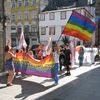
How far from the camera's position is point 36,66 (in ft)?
23.3

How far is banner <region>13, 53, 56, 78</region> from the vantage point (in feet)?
21.7

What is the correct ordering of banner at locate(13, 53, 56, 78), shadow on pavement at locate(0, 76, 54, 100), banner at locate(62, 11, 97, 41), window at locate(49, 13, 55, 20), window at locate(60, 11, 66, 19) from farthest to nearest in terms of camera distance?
window at locate(49, 13, 55, 20)
window at locate(60, 11, 66, 19)
banner at locate(62, 11, 97, 41)
banner at locate(13, 53, 56, 78)
shadow on pavement at locate(0, 76, 54, 100)

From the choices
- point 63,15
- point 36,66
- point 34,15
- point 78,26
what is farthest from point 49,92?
point 34,15

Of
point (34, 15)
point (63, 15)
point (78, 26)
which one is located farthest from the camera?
point (34, 15)

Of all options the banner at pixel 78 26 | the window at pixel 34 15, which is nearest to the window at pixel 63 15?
the window at pixel 34 15

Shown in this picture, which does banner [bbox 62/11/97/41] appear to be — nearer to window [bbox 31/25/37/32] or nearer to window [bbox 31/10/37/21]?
window [bbox 31/25/37/32]

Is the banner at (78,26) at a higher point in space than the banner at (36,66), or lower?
higher

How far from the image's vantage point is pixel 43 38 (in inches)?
1374

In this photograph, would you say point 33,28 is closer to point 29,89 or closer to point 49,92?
point 29,89

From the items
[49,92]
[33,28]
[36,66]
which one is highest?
[33,28]

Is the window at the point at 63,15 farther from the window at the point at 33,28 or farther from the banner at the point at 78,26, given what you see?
the banner at the point at 78,26

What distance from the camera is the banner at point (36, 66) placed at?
6615mm

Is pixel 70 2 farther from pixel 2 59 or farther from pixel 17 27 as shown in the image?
pixel 2 59

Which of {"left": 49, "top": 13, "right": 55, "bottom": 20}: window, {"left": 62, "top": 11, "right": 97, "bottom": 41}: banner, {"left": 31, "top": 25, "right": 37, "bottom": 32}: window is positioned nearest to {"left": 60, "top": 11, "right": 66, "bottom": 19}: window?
{"left": 49, "top": 13, "right": 55, "bottom": 20}: window
